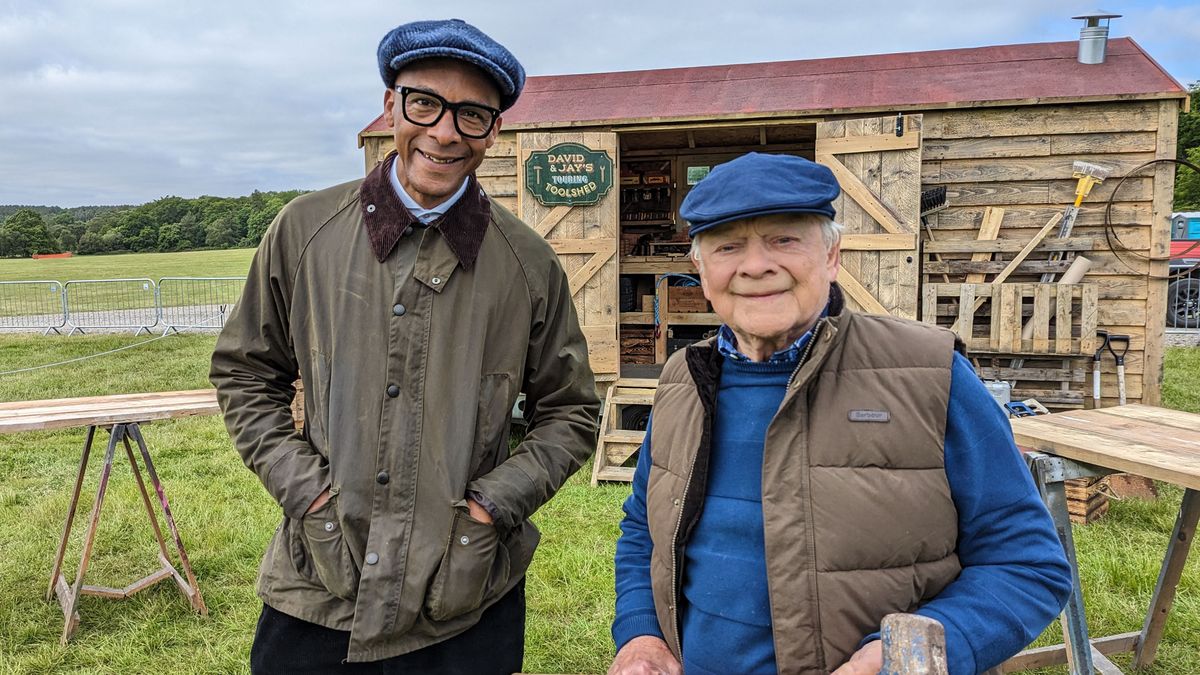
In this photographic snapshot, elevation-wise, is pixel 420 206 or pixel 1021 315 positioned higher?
pixel 420 206

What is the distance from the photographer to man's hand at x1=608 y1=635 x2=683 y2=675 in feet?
5.50

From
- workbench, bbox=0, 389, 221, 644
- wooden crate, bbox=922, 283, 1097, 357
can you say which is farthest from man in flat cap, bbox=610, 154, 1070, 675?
wooden crate, bbox=922, 283, 1097, 357

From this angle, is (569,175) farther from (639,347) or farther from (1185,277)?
(1185,277)

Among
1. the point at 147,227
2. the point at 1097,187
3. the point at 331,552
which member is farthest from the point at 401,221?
the point at 147,227

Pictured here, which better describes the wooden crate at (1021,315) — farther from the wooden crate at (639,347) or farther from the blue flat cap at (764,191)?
the blue flat cap at (764,191)

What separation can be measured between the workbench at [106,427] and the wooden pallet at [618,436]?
9.67ft

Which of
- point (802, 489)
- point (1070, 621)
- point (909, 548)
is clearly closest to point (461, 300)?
point (802, 489)

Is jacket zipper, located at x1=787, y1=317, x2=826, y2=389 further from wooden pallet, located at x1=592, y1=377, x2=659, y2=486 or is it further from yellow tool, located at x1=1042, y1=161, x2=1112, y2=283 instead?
yellow tool, located at x1=1042, y1=161, x2=1112, y2=283

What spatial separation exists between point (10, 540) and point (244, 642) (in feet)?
8.12

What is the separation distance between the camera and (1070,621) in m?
2.80

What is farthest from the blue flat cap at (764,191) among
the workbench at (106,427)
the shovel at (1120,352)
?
the shovel at (1120,352)

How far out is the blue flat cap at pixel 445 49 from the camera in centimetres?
171

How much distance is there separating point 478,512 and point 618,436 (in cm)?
487

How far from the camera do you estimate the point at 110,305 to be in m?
18.5
